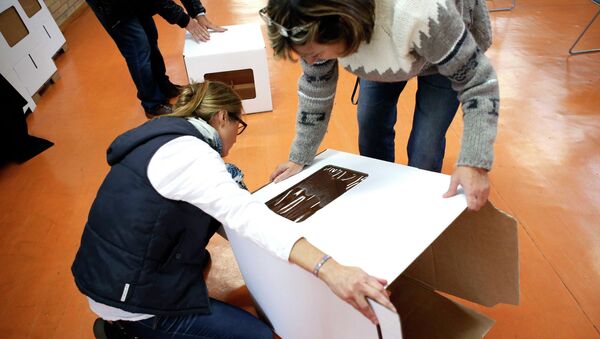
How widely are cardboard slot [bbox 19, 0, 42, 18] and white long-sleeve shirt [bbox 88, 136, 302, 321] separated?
296cm

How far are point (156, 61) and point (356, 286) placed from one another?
7.33ft

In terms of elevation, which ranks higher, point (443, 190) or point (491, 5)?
point (443, 190)

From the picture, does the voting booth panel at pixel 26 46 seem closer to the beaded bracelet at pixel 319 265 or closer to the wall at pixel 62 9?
the wall at pixel 62 9

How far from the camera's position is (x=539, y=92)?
218 cm

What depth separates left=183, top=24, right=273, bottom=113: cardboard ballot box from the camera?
1.98m

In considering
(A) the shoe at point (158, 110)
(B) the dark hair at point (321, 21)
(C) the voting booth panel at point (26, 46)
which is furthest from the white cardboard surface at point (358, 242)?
(C) the voting booth panel at point (26, 46)

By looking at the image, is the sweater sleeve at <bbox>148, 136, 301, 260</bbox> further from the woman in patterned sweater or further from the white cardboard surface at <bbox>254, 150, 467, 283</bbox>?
the woman in patterned sweater

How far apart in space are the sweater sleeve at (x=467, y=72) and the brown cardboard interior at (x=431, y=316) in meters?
0.46

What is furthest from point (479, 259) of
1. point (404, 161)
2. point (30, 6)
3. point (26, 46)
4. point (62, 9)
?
point (62, 9)

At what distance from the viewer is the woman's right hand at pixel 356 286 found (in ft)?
1.82

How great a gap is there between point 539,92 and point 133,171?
89.7 inches

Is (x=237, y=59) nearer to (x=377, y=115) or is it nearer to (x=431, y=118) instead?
(x=377, y=115)

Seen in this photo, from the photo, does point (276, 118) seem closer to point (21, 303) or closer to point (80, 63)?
point (21, 303)

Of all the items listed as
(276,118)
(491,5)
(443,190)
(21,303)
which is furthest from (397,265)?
(491,5)
